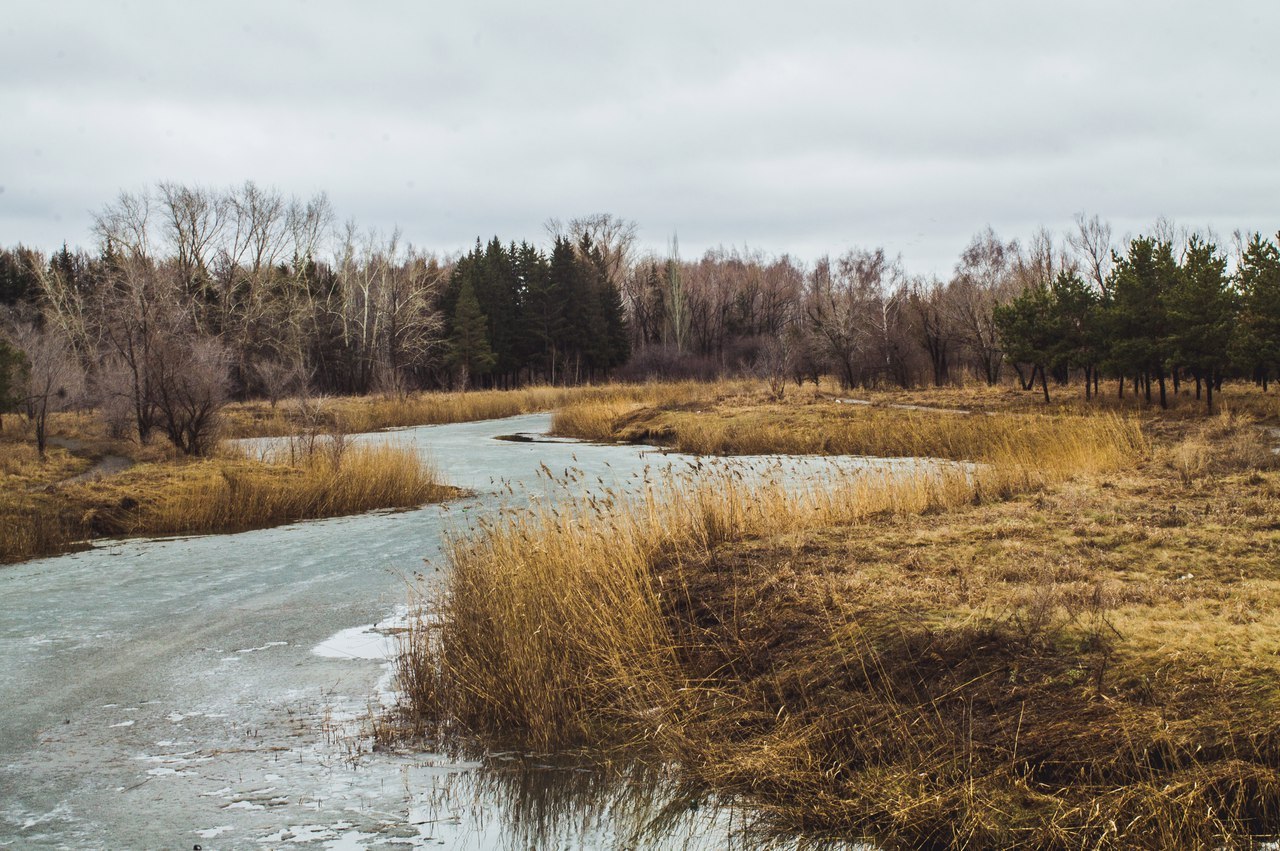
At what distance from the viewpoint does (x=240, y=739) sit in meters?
5.57

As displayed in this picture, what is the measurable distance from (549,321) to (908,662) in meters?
53.3

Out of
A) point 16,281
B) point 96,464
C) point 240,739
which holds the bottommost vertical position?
point 240,739

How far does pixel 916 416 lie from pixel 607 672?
18.2 metres

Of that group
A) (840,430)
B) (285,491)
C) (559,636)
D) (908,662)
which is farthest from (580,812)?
(840,430)

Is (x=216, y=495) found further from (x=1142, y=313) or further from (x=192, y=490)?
(x=1142, y=313)

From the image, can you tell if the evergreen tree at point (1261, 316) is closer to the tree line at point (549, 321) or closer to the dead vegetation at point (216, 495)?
the tree line at point (549, 321)

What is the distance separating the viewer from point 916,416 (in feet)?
75.0

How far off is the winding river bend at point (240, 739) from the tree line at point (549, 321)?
1288 cm

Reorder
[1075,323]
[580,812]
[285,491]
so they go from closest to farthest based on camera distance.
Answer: [580,812]
[285,491]
[1075,323]

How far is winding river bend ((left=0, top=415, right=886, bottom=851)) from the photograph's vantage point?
14.6 feet

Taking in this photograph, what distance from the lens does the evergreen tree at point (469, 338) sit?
177 ft

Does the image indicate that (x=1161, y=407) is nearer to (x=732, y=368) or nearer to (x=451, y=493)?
(x=451, y=493)

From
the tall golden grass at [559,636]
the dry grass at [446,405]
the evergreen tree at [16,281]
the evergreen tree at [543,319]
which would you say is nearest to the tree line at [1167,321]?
the dry grass at [446,405]

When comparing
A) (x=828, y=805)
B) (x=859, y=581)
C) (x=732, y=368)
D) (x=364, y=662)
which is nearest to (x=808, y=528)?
(x=859, y=581)
